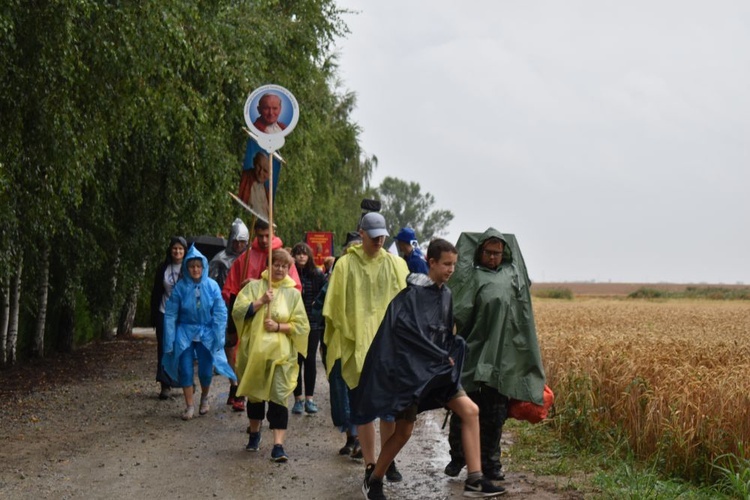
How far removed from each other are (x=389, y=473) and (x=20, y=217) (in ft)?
18.5

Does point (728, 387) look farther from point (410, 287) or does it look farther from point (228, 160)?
point (228, 160)

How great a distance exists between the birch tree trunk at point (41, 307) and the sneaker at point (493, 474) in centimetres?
914

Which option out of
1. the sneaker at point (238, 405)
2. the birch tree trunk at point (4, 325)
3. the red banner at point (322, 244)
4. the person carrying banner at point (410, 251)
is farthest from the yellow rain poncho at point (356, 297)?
the red banner at point (322, 244)

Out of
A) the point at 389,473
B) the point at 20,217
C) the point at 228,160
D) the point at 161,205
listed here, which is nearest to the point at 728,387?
the point at 389,473

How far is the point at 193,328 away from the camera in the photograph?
11.1m

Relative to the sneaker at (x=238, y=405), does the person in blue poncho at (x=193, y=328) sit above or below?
above

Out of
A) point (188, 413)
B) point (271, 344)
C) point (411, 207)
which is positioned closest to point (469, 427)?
point (271, 344)

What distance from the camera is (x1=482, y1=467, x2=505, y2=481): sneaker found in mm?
7566

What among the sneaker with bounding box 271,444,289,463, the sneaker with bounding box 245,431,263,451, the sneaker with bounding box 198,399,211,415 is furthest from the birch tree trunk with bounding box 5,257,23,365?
the sneaker with bounding box 271,444,289,463

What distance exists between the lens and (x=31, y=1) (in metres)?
9.41

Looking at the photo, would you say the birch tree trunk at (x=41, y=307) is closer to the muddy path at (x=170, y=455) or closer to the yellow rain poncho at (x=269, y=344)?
the muddy path at (x=170, y=455)

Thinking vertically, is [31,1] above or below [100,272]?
above

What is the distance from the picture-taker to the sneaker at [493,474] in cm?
757

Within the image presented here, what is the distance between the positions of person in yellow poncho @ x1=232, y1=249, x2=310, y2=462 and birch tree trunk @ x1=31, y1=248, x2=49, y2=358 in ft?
21.9
